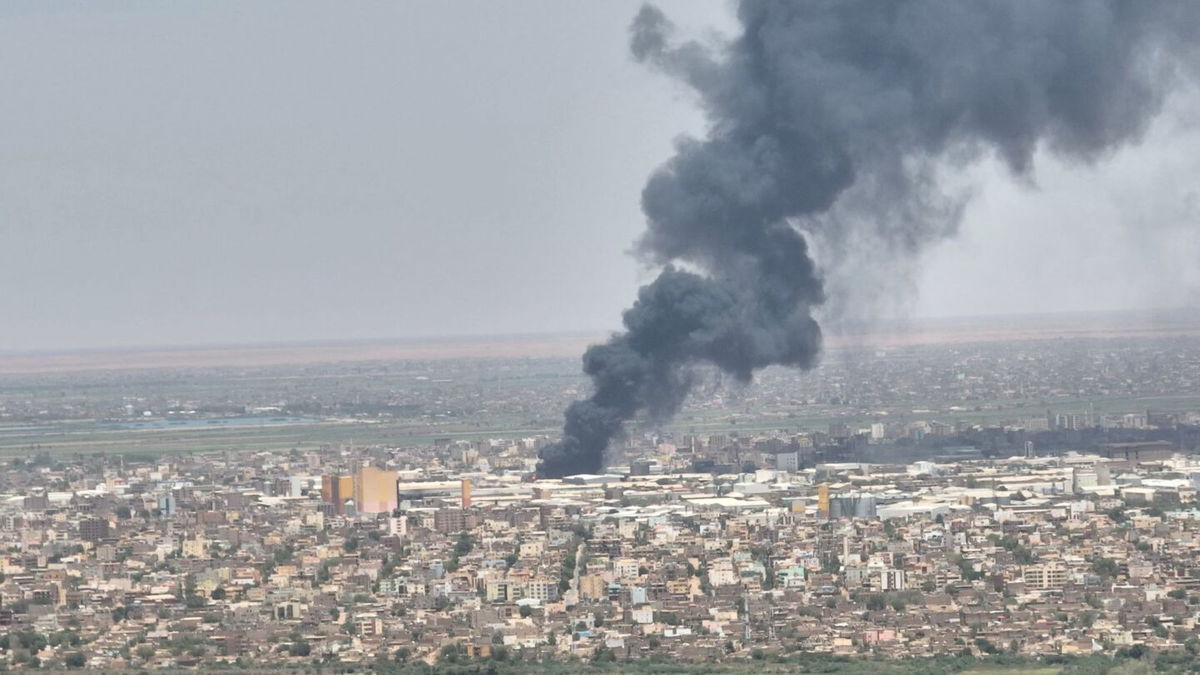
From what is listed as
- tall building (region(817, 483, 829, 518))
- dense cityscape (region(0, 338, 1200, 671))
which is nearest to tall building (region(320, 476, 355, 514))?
dense cityscape (region(0, 338, 1200, 671))

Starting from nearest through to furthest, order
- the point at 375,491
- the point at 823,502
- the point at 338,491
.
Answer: the point at 823,502, the point at 375,491, the point at 338,491

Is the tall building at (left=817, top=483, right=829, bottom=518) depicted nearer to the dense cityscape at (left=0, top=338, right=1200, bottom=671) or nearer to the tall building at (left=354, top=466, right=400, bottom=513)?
the dense cityscape at (left=0, top=338, right=1200, bottom=671)

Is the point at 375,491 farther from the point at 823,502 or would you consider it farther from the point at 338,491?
the point at 823,502

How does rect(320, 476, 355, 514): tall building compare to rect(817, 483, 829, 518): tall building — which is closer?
rect(817, 483, 829, 518): tall building

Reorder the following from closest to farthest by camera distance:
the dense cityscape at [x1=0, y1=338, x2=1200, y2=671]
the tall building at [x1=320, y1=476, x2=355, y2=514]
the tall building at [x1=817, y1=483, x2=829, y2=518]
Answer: the dense cityscape at [x1=0, y1=338, x2=1200, y2=671], the tall building at [x1=817, y1=483, x2=829, y2=518], the tall building at [x1=320, y1=476, x2=355, y2=514]

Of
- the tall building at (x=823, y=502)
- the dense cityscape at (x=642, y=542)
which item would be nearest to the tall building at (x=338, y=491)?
the dense cityscape at (x=642, y=542)

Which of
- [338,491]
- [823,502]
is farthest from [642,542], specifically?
[338,491]

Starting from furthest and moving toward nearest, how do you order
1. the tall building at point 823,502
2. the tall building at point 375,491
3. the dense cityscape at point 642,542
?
the tall building at point 375,491 < the tall building at point 823,502 < the dense cityscape at point 642,542

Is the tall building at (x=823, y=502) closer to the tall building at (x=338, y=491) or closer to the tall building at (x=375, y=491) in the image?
the tall building at (x=375, y=491)

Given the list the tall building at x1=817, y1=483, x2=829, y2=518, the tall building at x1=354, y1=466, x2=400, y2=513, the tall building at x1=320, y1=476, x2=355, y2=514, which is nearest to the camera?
the tall building at x1=817, y1=483, x2=829, y2=518

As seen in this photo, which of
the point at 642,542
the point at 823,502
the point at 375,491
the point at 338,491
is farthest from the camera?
the point at 338,491

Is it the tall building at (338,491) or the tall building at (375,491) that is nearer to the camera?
the tall building at (375,491)
